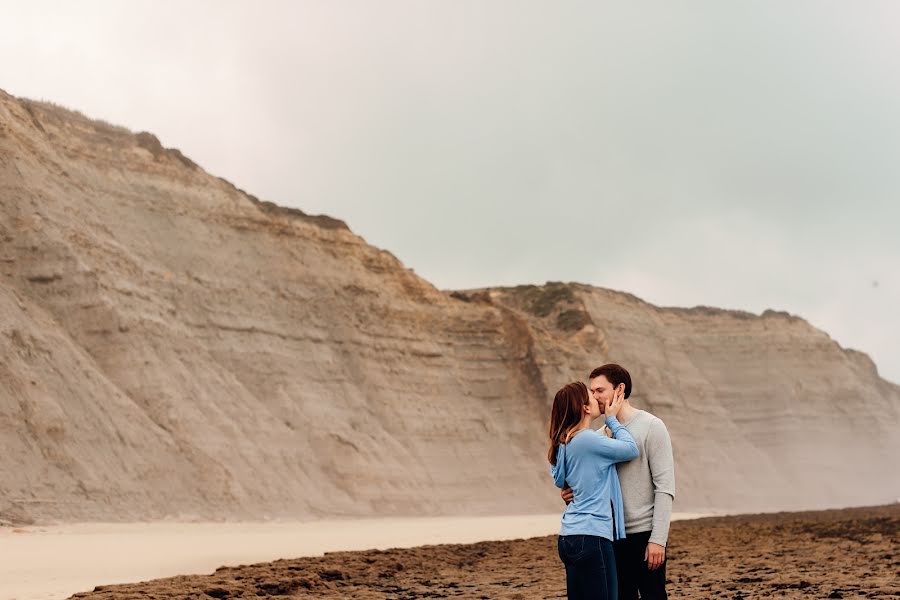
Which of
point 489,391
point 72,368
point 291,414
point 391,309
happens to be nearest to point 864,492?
point 489,391

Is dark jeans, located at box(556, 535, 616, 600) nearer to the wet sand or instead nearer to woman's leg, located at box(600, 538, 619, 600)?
woman's leg, located at box(600, 538, 619, 600)

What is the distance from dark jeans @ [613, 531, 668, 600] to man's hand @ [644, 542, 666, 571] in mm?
41

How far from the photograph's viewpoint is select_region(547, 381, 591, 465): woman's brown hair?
506 cm

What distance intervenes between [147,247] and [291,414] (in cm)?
818

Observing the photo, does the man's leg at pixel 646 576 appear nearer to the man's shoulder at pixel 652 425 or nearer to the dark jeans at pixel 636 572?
the dark jeans at pixel 636 572

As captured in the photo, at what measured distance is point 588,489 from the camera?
5055 mm

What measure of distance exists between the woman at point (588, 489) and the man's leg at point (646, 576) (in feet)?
0.38

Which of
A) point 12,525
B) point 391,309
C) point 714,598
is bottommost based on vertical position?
point 714,598

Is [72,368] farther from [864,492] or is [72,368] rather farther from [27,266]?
[864,492]

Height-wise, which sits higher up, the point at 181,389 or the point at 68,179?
the point at 68,179

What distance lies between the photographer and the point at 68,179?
115 feet

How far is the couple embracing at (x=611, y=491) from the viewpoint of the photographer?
16.4 ft

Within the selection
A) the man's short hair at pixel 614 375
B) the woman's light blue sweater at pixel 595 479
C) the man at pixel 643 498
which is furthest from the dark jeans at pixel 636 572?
the man's short hair at pixel 614 375

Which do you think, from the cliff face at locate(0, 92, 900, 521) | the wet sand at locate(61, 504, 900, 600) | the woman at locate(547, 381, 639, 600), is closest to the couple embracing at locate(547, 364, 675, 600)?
the woman at locate(547, 381, 639, 600)
